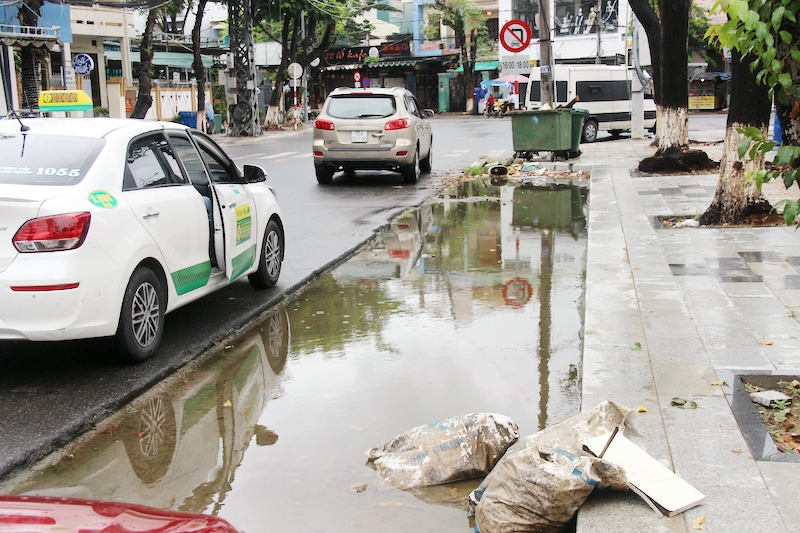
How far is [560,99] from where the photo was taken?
27.5 m

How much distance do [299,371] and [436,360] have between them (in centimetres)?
91

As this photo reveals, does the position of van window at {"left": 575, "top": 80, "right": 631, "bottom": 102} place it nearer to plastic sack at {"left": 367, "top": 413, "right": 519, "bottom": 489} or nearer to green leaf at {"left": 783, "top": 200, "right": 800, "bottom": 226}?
green leaf at {"left": 783, "top": 200, "right": 800, "bottom": 226}

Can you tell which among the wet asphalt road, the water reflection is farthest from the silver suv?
the water reflection

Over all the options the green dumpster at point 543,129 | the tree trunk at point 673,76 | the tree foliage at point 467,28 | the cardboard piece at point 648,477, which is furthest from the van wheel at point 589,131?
the tree foliage at point 467,28

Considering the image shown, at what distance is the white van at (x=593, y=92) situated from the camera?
27375mm

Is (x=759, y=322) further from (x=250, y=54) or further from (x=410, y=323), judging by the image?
(x=250, y=54)

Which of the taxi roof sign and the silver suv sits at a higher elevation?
the taxi roof sign

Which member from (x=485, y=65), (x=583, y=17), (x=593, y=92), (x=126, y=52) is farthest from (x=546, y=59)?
(x=485, y=65)

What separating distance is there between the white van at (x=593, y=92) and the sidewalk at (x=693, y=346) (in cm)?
1653

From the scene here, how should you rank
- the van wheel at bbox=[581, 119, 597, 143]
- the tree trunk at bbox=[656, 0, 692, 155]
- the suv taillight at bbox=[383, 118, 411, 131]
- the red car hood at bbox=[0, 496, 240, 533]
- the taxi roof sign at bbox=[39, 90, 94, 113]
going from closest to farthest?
the red car hood at bbox=[0, 496, 240, 533] < the tree trunk at bbox=[656, 0, 692, 155] < the suv taillight at bbox=[383, 118, 411, 131] < the taxi roof sign at bbox=[39, 90, 94, 113] < the van wheel at bbox=[581, 119, 597, 143]

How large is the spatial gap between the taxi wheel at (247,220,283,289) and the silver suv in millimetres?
8045

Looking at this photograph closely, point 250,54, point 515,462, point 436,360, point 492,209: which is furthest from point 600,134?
point 515,462

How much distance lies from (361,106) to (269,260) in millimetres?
8784

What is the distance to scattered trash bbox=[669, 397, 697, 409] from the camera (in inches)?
182
